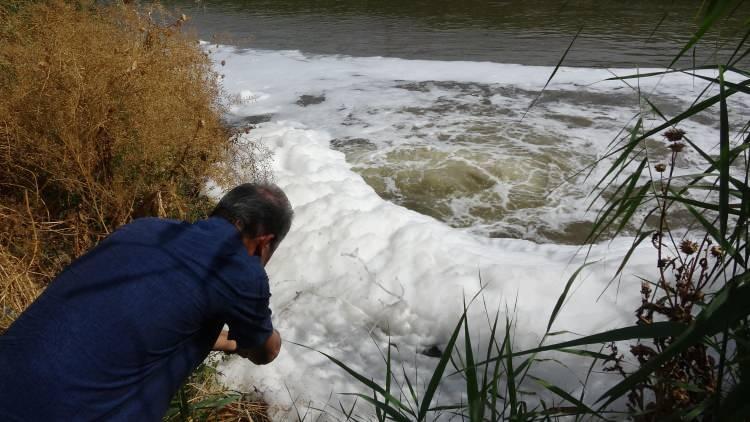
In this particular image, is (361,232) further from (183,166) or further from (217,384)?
(217,384)

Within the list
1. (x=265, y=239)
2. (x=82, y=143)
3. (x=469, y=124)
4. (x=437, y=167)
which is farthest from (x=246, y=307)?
(x=469, y=124)

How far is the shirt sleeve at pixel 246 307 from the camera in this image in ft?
5.73

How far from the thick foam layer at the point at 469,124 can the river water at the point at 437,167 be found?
27mm

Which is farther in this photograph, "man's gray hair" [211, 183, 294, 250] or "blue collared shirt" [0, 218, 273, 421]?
"man's gray hair" [211, 183, 294, 250]

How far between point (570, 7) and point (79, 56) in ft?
38.7

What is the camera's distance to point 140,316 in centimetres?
161

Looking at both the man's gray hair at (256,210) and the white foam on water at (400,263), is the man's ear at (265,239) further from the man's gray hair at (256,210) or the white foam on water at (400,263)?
the white foam on water at (400,263)

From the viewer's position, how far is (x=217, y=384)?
8.71ft

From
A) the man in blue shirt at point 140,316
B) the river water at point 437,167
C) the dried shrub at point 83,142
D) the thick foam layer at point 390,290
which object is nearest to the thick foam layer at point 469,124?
the river water at point 437,167

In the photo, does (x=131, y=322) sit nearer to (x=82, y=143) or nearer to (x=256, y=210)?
(x=256, y=210)

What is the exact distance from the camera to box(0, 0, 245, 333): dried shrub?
125 inches

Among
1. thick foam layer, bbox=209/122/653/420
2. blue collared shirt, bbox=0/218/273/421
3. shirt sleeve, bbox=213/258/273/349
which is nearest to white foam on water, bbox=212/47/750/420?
thick foam layer, bbox=209/122/653/420

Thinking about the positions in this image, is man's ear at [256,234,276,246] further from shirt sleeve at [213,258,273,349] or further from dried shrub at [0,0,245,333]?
dried shrub at [0,0,245,333]

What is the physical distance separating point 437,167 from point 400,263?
198 cm
